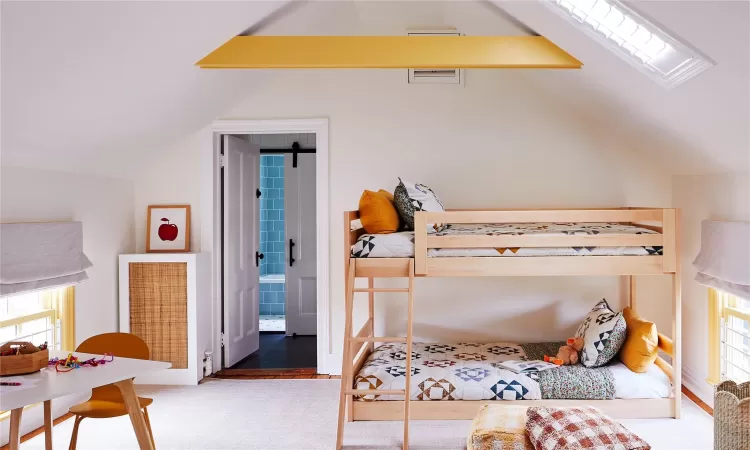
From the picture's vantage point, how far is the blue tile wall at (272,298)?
705cm

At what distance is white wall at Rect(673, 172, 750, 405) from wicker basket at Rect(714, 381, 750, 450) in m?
1.44

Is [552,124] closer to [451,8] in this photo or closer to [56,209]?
[451,8]

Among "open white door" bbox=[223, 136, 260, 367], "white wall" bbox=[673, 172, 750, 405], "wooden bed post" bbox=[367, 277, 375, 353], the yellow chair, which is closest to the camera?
the yellow chair

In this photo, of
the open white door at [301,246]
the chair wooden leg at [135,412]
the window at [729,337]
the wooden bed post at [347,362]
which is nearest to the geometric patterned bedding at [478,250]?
the wooden bed post at [347,362]

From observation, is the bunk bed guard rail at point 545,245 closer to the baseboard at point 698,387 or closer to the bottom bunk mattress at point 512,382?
the bottom bunk mattress at point 512,382

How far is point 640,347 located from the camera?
3.63m

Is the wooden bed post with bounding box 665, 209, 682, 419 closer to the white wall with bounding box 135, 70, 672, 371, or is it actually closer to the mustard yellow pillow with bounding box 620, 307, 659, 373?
the mustard yellow pillow with bounding box 620, 307, 659, 373

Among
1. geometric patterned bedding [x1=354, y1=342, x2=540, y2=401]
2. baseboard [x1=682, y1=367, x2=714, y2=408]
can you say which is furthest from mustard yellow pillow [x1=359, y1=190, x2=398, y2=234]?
baseboard [x1=682, y1=367, x2=714, y2=408]

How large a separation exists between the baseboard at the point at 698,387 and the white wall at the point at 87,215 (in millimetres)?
4029

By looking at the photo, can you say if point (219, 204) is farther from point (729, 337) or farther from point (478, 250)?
point (729, 337)

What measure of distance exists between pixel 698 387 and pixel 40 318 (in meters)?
4.19

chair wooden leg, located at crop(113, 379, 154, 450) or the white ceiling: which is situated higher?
the white ceiling

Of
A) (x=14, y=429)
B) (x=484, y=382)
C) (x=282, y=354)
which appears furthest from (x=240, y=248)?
(x=14, y=429)

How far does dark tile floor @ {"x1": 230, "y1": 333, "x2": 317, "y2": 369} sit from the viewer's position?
16.5 feet
